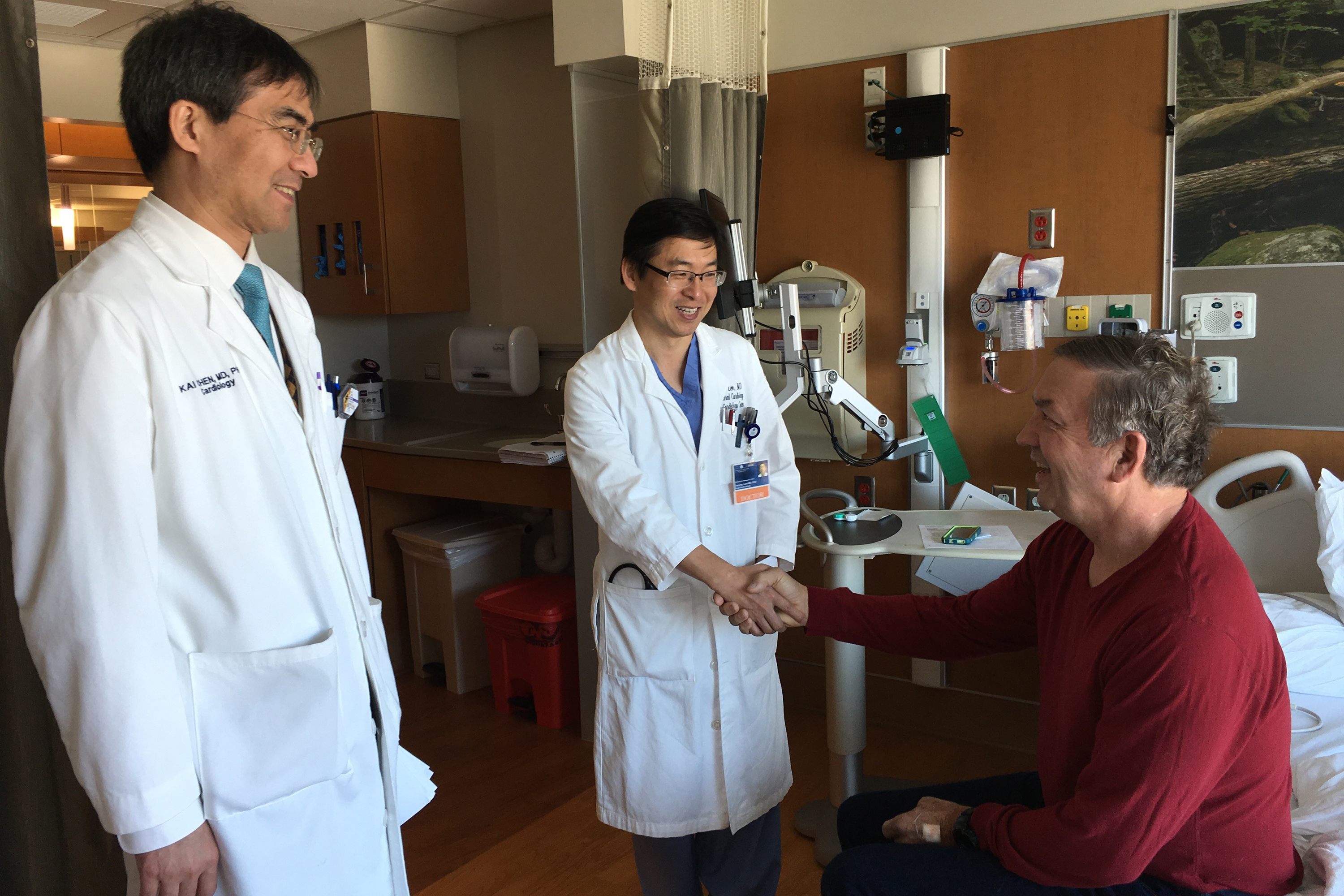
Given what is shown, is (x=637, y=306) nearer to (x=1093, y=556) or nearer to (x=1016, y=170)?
(x=1093, y=556)

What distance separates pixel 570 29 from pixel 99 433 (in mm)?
2251

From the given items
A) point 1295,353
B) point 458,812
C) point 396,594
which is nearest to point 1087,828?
point 1295,353

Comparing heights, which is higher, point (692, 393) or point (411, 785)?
point (692, 393)

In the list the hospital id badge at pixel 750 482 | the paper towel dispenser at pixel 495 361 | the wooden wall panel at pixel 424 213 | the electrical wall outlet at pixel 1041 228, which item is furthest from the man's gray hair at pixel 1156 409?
the wooden wall panel at pixel 424 213

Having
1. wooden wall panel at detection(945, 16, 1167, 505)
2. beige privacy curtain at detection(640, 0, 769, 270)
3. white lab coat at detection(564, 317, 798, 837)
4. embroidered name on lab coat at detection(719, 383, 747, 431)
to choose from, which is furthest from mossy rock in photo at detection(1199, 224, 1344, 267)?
white lab coat at detection(564, 317, 798, 837)

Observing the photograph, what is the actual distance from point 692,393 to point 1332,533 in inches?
61.9

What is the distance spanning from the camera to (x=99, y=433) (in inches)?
42.2

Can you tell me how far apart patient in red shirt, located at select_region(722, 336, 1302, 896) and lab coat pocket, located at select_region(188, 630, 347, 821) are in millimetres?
784

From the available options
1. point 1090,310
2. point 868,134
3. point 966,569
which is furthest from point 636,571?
point 868,134

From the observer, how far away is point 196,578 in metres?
1.19

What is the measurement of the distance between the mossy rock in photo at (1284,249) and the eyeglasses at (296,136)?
2330 millimetres

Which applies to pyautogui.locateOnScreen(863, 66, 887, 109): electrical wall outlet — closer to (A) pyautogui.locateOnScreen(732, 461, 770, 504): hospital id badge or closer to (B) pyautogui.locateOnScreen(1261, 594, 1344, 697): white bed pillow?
(A) pyautogui.locateOnScreen(732, 461, 770, 504): hospital id badge

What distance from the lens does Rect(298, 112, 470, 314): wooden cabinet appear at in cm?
418

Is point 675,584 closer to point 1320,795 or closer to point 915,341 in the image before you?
point 1320,795
